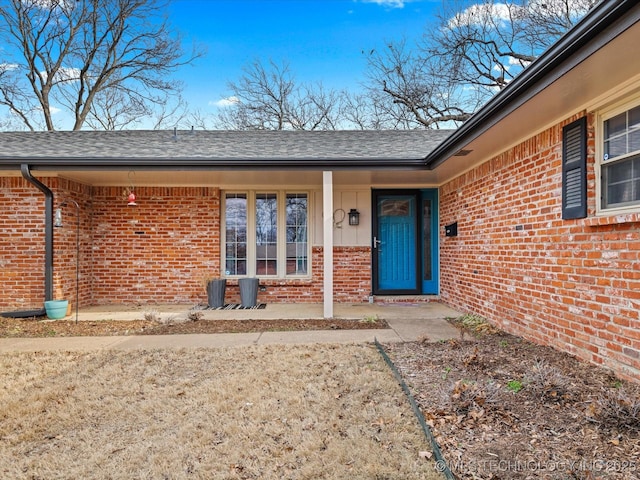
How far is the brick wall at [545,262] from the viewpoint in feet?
10.4

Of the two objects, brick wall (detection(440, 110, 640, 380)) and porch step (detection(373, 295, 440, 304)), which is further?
porch step (detection(373, 295, 440, 304))

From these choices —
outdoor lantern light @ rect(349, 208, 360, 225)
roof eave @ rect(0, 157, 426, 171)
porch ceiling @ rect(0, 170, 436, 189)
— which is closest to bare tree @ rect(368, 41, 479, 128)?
Result: porch ceiling @ rect(0, 170, 436, 189)

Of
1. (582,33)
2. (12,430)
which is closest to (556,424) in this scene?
(582,33)

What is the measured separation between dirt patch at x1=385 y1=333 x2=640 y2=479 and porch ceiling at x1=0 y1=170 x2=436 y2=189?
367cm

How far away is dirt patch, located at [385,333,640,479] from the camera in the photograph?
2.07 m

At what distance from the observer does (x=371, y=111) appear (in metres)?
18.9

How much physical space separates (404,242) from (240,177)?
3.58 metres

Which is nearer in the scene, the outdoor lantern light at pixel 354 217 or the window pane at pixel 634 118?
the window pane at pixel 634 118

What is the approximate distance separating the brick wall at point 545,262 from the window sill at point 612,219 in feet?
0.05

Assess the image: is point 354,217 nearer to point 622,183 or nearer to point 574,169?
point 574,169

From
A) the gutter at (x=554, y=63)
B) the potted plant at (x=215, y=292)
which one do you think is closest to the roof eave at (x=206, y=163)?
the gutter at (x=554, y=63)

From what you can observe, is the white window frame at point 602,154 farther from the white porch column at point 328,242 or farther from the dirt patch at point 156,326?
the white porch column at point 328,242

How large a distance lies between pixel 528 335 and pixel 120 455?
168 inches

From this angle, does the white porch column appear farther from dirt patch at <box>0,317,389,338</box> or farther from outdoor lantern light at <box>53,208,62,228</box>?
outdoor lantern light at <box>53,208,62,228</box>
